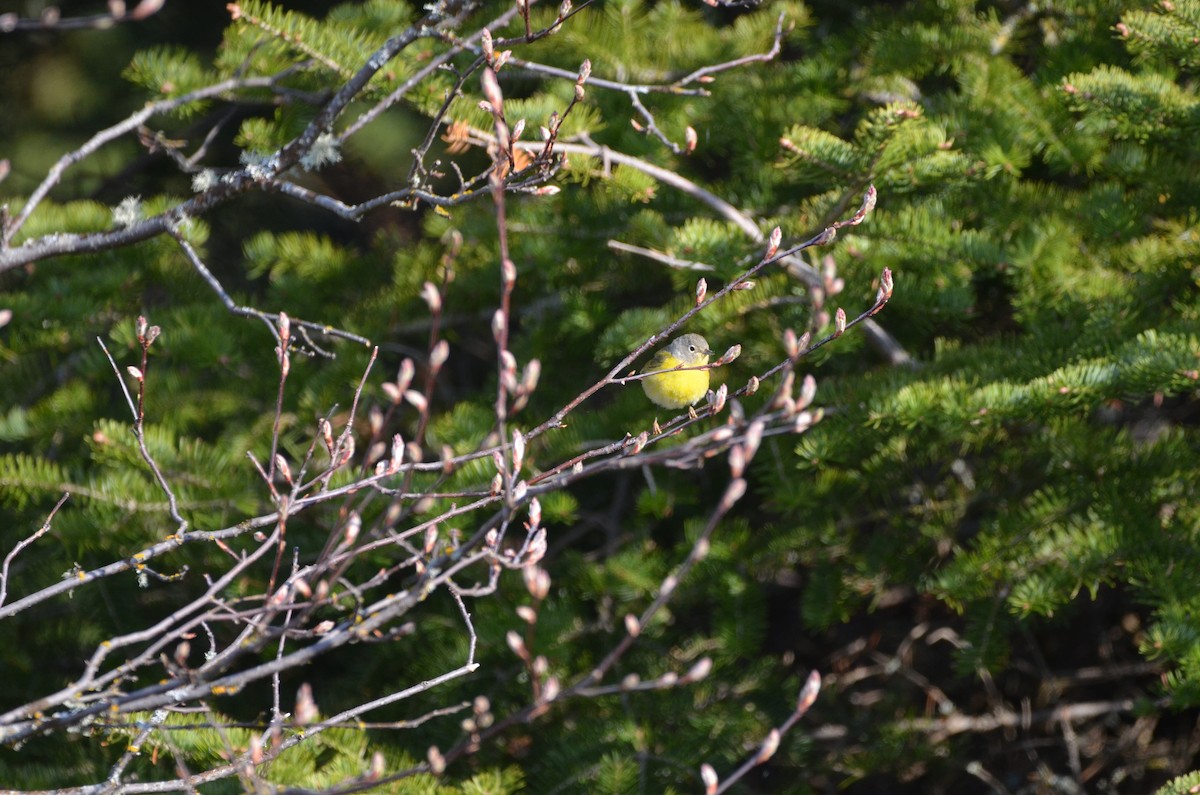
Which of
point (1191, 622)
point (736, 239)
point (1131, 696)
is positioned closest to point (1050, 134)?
point (736, 239)

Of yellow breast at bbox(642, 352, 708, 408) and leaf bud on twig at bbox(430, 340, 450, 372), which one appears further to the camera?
yellow breast at bbox(642, 352, 708, 408)

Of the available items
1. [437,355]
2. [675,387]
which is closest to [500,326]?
[437,355]

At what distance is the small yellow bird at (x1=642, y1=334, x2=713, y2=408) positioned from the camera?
2799 mm

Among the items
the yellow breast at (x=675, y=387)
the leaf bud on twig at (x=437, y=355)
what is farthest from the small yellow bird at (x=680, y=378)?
the leaf bud on twig at (x=437, y=355)

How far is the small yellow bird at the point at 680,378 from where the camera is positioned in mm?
2799

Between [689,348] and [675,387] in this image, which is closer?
[675,387]

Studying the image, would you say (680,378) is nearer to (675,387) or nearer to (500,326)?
(675,387)

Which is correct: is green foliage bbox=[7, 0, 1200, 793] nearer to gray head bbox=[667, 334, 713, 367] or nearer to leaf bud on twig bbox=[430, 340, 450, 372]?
gray head bbox=[667, 334, 713, 367]

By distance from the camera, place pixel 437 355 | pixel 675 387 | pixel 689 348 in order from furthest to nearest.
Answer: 1. pixel 689 348
2. pixel 675 387
3. pixel 437 355

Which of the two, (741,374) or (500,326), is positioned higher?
(500,326)

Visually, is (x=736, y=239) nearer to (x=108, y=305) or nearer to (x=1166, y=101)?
(x=1166, y=101)

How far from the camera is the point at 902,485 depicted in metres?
3.01

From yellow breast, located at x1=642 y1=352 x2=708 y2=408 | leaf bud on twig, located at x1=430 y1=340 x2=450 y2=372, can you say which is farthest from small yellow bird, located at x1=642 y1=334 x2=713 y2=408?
leaf bud on twig, located at x1=430 y1=340 x2=450 y2=372

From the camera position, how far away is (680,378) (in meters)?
2.94
